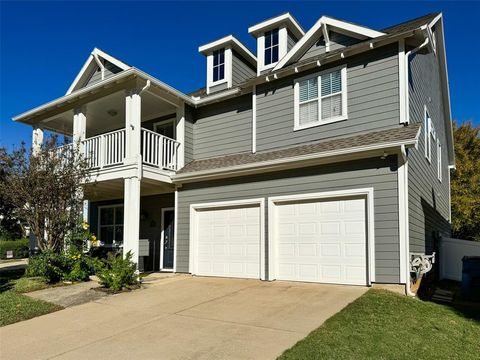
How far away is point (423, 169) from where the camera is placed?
10797mm

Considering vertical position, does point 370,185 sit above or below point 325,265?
above

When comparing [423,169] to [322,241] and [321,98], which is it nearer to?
[321,98]

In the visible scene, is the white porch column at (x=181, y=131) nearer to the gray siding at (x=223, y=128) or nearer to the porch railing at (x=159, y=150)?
the porch railing at (x=159, y=150)

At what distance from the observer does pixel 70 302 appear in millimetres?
8164

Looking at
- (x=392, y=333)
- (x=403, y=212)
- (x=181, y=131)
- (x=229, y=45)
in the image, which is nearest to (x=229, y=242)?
(x=181, y=131)

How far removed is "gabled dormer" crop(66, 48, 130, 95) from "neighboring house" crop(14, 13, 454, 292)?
5 cm

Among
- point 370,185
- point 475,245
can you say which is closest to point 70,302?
point 370,185

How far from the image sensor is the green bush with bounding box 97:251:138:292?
9102 millimetres

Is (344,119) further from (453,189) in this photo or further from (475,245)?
(453,189)

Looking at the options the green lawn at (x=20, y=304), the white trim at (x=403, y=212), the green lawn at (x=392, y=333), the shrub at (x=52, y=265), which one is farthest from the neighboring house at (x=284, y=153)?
the green lawn at (x=20, y=304)

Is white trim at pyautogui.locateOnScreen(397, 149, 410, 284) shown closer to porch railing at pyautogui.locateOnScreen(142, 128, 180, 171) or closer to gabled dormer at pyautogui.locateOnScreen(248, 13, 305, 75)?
gabled dormer at pyautogui.locateOnScreen(248, 13, 305, 75)

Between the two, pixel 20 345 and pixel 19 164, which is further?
pixel 19 164

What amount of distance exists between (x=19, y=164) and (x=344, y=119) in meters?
8.86

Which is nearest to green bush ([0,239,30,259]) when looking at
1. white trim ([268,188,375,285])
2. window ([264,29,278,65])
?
window ([264,29,278,65])
